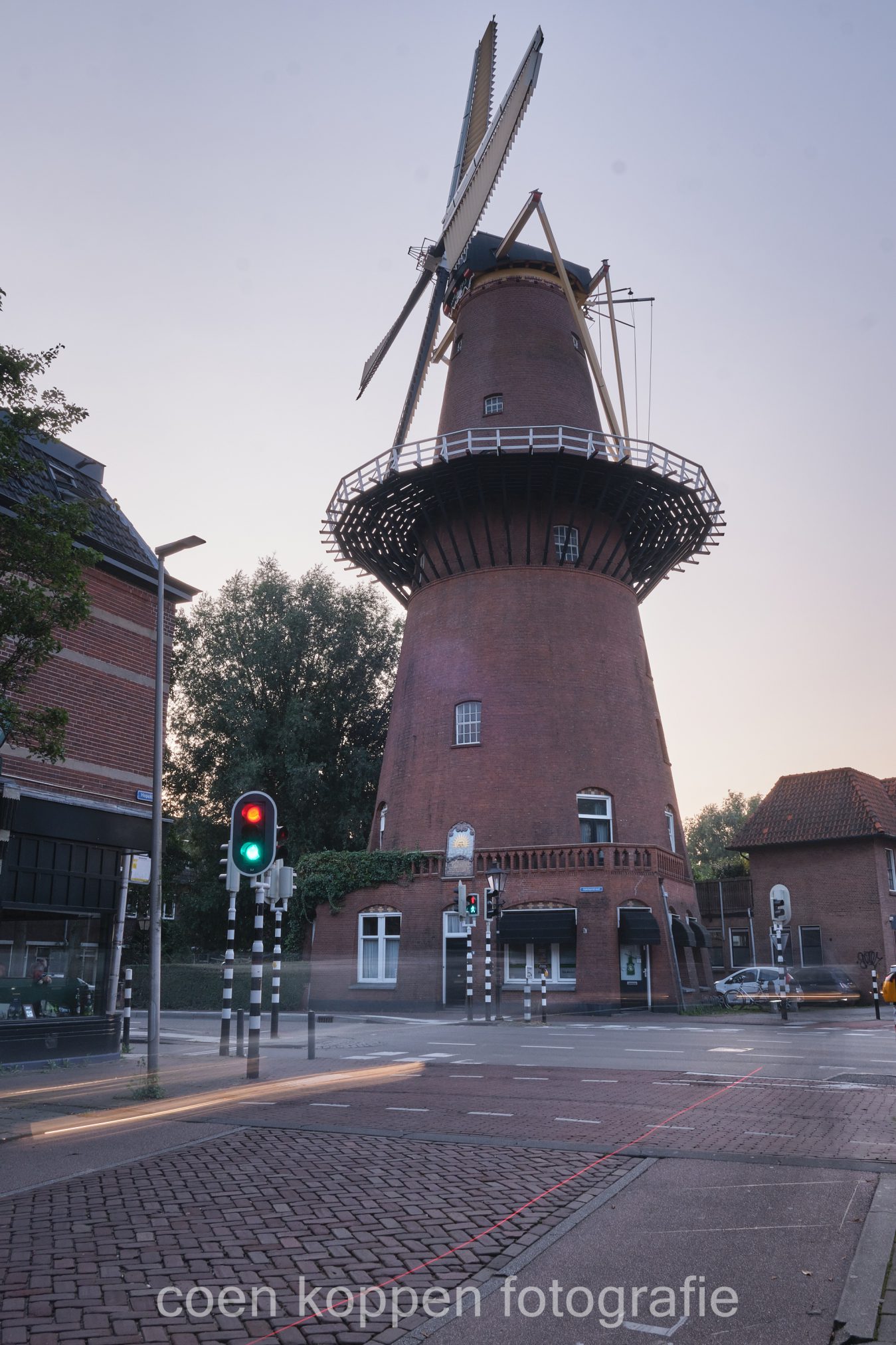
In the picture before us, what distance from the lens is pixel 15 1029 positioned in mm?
15383

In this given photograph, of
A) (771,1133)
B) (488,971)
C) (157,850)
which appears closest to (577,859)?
(488,971)

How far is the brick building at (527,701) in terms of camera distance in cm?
2920

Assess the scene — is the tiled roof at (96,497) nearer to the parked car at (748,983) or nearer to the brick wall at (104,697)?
the brick wall at (104,697)

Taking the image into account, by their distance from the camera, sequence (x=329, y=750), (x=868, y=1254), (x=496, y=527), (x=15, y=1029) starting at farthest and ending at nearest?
(x=329, y=750) → (x=496, y=527) → (x=15, y=1029) → (x=868, y=1254)

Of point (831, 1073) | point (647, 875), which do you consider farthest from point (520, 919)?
point (831, 1073)

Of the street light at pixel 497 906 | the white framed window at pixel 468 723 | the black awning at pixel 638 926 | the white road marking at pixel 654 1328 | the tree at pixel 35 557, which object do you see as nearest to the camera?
the white road marking at pixel 654 1328

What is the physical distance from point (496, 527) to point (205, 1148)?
27204 mm

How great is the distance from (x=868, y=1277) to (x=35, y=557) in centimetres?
959

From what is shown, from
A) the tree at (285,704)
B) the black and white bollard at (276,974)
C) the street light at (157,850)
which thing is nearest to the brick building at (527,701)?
the tree at (285,704)

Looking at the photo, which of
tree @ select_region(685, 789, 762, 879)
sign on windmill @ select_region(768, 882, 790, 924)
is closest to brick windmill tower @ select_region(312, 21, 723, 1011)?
sign on windmill @ select_region(768, 882, 790, 924)

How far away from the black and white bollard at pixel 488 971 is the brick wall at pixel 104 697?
35.2ft

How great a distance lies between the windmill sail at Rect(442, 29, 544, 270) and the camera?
34906mm

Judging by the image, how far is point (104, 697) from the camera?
18.3 metres

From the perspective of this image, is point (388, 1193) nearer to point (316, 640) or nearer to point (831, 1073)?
point (831, 1073)
